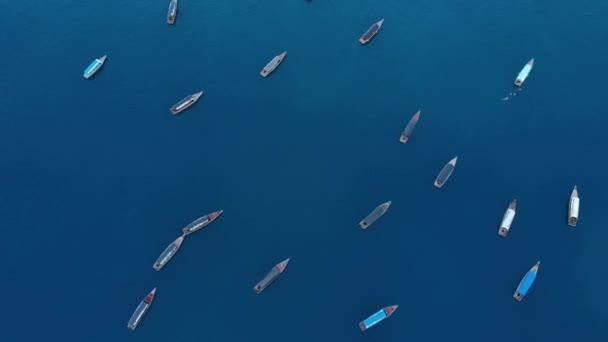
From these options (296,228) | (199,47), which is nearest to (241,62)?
(199,47)

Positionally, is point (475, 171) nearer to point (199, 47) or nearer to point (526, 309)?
point (526, 309)

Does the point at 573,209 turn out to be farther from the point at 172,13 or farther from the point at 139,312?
the point at 172,13

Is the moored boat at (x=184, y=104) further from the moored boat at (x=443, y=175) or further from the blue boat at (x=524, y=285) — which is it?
the blue boat at (x=524, y=285)

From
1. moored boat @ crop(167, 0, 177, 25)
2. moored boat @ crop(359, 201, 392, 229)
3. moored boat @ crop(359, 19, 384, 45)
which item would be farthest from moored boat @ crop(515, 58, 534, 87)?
moored boat @ crop(167, 0, 177, 25)

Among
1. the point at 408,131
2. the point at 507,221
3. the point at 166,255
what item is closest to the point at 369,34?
the point at 408,131

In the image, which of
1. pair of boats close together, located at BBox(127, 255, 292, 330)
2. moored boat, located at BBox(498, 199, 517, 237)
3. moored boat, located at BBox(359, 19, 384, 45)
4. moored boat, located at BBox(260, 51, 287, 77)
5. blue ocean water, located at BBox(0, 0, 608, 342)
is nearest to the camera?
pair of boats close together, located at BBox(127, 255, 292, 330)

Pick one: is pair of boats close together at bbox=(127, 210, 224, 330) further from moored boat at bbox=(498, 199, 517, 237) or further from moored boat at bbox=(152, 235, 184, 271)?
moored boat at bbox=(498, 199, 517, 237)
